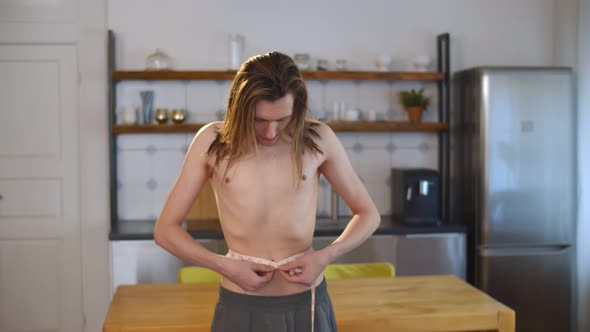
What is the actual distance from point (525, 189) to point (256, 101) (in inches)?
110

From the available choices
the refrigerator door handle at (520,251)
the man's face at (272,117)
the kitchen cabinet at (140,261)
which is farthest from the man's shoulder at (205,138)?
the refrigerator door handle at (520,251)

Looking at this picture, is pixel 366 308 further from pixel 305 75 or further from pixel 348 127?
pixel 305 75

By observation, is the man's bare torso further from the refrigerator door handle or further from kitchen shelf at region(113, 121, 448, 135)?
the refrigerator door handle

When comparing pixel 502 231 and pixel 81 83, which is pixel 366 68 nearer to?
pixel 502 231

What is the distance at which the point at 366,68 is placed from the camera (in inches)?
171

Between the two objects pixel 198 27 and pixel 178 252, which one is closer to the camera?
pixel 178 252

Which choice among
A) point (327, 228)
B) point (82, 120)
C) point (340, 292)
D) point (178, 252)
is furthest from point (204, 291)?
point (82, 120)

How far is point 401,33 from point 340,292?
2446 mm

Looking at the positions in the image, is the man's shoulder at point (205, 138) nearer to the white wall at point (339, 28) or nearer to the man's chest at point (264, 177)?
the man's chest at point (264, 177)

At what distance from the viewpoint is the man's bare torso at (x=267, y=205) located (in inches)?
65.4

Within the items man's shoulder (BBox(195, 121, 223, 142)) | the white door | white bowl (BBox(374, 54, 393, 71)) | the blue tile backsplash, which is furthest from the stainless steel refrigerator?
man's shoulder (BBox(195, 121, 223, 142))

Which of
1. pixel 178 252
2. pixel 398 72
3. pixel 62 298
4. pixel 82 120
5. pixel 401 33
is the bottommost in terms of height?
pixel 62 298

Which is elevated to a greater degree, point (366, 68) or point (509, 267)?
point (366, 68)

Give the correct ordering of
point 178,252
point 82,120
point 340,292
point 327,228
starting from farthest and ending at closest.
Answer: point 82,120, point 327,228, point 340,292, point 178,252
